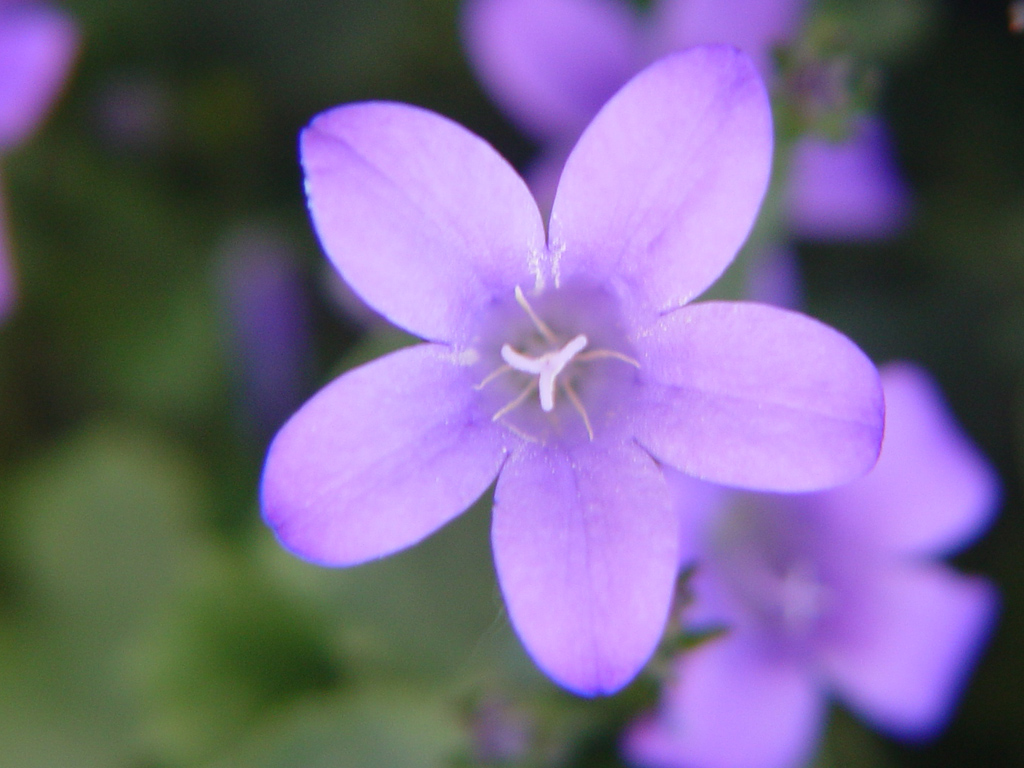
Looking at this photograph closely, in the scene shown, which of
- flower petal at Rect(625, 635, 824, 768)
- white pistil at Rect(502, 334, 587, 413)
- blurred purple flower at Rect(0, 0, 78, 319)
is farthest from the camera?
blurred purple flower at Rect(0, 0, 78, 319)

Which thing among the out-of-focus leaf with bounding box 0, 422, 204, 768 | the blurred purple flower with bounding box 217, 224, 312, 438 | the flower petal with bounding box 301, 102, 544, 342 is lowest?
the out-of-focus leaf with bounding box 0, 422, 204, 768

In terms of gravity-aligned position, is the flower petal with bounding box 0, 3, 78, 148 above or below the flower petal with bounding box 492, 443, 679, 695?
above

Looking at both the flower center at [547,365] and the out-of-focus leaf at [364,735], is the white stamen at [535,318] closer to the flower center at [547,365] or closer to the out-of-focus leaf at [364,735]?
the flower center at [547,365]

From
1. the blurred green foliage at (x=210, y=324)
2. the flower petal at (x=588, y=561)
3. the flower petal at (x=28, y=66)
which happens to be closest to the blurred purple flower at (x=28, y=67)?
the flower petal at (x=28, y=66)

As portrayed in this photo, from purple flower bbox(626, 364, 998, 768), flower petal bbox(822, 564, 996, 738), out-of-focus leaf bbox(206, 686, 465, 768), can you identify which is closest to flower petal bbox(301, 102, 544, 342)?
purple flower bbox(626, 364, 998, 768)

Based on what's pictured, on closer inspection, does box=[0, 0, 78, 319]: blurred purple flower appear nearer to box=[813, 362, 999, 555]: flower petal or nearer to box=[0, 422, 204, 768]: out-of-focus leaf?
box=[0, 422, 204, 768]: out-of-focus leaf

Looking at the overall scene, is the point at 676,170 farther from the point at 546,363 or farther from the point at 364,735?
the point at 364,735
